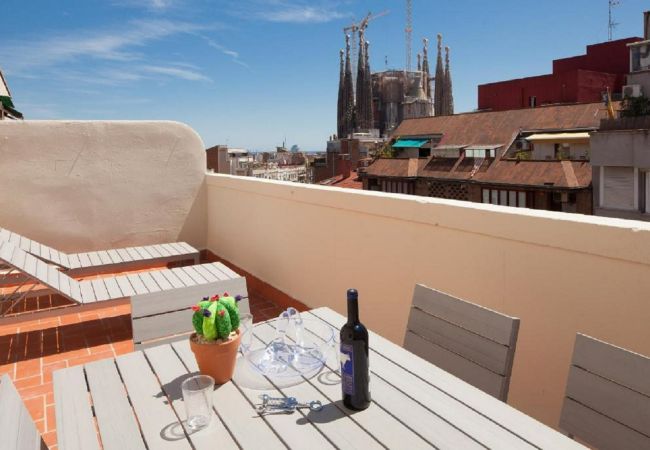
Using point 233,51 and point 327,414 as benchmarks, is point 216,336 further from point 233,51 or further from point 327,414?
point 233,51

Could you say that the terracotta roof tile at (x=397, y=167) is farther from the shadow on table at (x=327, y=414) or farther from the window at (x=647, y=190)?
the shadow on table at (x=327, y=414)

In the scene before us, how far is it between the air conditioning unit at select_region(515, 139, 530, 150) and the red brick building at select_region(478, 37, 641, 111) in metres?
7.32

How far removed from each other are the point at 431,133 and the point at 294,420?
3754 cm

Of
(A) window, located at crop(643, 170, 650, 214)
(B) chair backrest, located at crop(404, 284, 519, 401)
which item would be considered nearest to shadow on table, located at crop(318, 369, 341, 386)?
(B) chair backrest, located at crop(404, 284, 519, 401)

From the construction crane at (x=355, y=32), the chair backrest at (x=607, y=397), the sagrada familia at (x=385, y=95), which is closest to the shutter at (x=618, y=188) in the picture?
the chair backrest at (x=607, y=397)

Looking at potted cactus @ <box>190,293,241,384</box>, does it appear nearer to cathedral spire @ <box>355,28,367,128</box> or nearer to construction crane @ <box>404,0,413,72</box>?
cathedral spire @ <box>355,28,367,128</box>

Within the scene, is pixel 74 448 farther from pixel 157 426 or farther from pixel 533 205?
pixel 533 205

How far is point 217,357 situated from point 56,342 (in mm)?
3000

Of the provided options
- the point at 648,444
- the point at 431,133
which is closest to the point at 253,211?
the point at 648,444

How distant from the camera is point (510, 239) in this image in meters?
2.40

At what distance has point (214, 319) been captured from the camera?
1.53m

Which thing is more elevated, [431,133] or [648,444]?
[431,133]

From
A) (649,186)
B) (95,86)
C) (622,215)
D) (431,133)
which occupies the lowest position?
(622,215)

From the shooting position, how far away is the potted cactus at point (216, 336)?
1.53 metres
